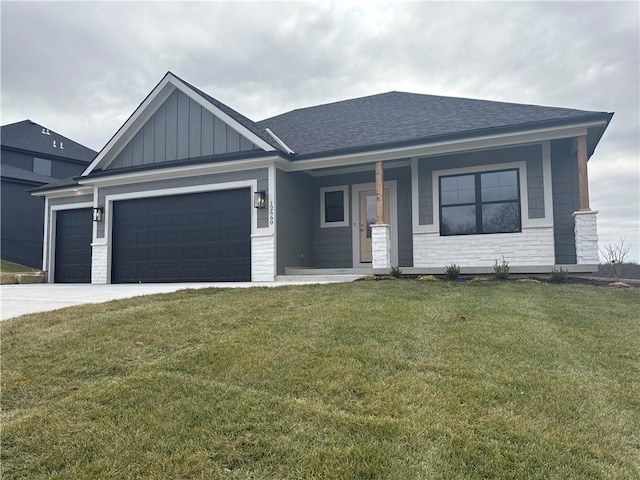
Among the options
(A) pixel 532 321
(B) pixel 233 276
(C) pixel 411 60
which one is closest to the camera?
(A) pixel 532 321

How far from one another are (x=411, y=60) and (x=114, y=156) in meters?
9.72

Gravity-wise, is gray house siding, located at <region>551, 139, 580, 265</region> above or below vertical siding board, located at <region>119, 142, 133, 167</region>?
below

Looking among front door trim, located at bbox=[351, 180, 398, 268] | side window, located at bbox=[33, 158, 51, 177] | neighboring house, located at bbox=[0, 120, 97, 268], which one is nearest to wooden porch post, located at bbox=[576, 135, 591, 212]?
front door trim, located at bbox=[351, 180, 398, 268]

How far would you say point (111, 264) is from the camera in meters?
12.8

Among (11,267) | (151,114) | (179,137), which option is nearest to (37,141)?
(11,267)

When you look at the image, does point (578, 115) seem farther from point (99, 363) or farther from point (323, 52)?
point (99, 363)

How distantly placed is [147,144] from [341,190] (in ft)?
18.6

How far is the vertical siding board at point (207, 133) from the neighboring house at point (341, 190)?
30mm

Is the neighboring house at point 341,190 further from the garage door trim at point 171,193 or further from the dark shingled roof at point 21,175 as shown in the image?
the dark shingled roof at point 21,175

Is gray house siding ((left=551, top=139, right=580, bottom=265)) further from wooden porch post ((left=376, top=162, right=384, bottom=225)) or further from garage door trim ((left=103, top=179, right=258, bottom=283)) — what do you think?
garage door trim ((left=103, top=179, right=258, bottom=283))

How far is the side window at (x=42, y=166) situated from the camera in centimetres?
2292

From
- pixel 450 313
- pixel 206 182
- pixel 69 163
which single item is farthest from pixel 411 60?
pixel 69 163

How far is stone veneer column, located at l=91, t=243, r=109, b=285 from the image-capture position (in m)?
12.8

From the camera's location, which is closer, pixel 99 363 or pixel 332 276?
pixel 99 363
